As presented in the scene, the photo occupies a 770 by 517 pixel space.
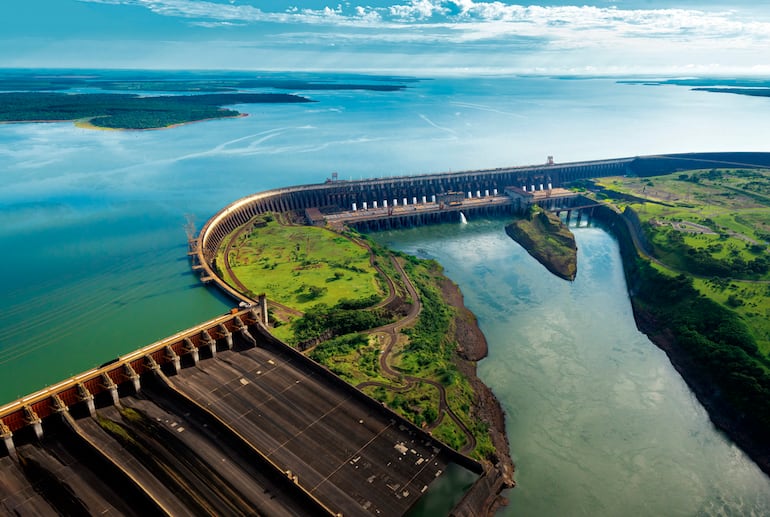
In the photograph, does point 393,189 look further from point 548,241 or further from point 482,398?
point 482,398

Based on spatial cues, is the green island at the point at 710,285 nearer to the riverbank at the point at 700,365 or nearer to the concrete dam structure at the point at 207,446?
the riverbank at the point at 700,365

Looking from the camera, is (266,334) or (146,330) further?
(146,330)

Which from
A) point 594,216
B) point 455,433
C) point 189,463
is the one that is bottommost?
point 594,216

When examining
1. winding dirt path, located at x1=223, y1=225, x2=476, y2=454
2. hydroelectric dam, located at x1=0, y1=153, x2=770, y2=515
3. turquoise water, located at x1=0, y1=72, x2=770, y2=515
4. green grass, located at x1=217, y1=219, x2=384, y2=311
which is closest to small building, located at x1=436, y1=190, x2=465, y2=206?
turquoise water, located at x1=0, y1=72, x2=770, y2=515

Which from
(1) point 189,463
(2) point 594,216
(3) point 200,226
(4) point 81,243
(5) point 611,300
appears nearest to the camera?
(1) point 189,463

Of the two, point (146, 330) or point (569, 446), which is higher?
point (146, 330)

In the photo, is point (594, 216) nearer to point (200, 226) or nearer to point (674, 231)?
point (674, 231)

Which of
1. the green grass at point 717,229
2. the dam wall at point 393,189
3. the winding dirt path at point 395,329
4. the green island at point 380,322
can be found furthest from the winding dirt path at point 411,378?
the dam wall at point 393,189

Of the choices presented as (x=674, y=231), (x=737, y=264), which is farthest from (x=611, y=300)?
(x=674, y=231)
